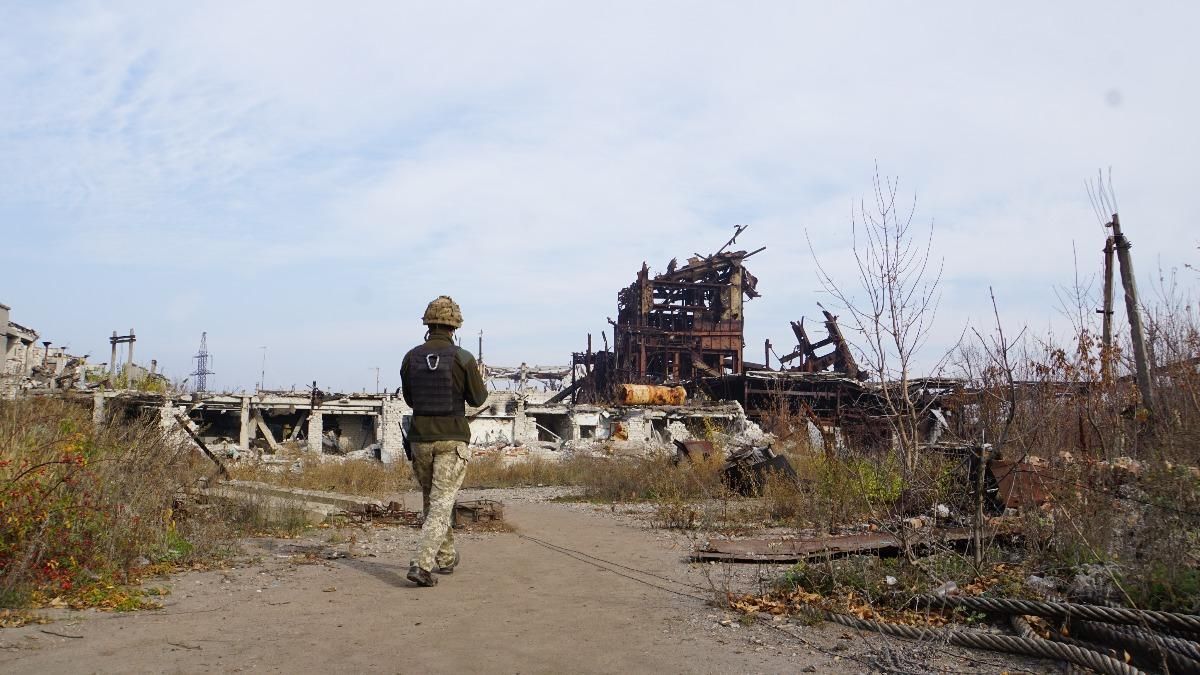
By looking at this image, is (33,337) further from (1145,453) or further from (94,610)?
(1145,453)

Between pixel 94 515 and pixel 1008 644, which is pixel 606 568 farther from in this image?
pixel 94 515

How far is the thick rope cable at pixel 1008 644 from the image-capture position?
3.76m

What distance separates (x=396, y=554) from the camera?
25.2 ft

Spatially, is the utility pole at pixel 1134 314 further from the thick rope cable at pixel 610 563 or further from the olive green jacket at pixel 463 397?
the olive green jacket at pixel 463 397

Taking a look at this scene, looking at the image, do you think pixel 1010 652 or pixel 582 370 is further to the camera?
pixel 582 370

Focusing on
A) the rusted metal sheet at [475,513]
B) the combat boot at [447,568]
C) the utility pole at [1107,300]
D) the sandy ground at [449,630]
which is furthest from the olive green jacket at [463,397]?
the utility pole at [1107,300]

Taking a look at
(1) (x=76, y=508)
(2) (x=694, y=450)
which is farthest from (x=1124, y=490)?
(2) (x=694, y=450)

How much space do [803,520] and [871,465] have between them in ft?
8.74

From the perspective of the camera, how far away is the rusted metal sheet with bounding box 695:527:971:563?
6398 millimetres

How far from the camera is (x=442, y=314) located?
6.93m

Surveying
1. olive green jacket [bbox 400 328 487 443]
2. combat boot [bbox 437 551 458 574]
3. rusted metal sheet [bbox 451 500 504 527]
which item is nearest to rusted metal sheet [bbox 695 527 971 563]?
combat boot [bbox 437 551 458 574]

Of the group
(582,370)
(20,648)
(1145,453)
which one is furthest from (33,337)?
(1145,453)

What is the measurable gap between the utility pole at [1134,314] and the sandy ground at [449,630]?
5146 millimetres

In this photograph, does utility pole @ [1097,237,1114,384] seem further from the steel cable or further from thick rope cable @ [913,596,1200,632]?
the steel cable
